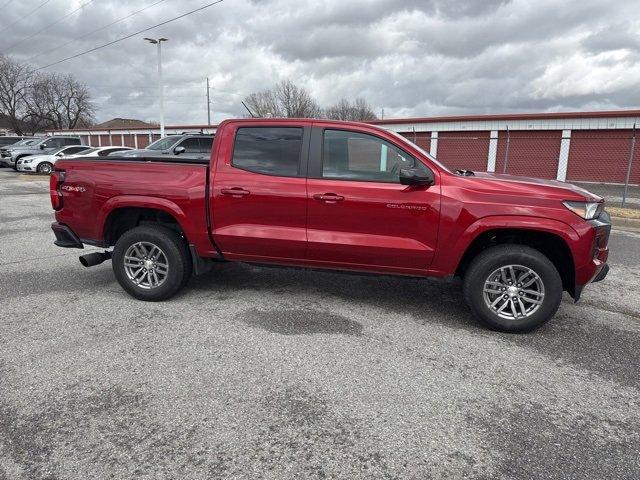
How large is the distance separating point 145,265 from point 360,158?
8.01 ft

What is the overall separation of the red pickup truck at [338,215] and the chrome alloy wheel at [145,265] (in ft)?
0.04

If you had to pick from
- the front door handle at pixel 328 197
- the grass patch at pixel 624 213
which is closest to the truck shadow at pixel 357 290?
the front door handle at pixel 328 197

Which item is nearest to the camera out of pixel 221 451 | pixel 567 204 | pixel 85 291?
pixel 221 451

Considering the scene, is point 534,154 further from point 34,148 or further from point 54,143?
point 34,148

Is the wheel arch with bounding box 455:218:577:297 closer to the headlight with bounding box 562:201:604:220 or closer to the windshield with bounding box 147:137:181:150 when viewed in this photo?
the headlight with bounding box 562:201:604:220

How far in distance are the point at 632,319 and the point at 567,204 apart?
163 cm

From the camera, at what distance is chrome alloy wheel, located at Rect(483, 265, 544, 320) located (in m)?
4.03

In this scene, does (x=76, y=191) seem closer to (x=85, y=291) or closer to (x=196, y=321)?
(x=85, y=291)

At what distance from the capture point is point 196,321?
4.25 metres

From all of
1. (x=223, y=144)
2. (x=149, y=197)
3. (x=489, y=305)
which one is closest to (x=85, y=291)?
(x=149, y=197)

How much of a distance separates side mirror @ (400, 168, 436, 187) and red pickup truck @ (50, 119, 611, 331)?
2 cm

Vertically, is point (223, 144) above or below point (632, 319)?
above

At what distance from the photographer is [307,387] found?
313 centimetres

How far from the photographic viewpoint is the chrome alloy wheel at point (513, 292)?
4031 mm
